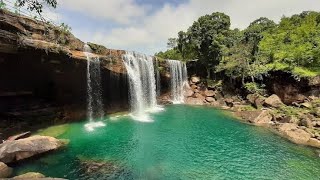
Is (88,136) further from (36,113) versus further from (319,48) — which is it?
(319,48)

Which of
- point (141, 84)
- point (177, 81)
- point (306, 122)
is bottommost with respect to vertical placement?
point (306, 122)

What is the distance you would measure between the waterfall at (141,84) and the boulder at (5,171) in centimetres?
1541

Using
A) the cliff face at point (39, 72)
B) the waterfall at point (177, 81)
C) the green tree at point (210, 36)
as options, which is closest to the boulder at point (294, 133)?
the green tree at point (210, 36)

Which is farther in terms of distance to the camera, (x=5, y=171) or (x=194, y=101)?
(x=194, y=101)

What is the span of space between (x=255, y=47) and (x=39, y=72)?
28118mm

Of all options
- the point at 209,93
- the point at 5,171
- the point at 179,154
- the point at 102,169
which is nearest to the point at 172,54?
the point at 209,93

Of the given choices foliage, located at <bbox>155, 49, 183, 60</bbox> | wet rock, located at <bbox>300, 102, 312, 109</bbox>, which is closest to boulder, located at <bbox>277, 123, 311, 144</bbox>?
wet rock, located at <bbox>300, 102, 312, 109</bbox>

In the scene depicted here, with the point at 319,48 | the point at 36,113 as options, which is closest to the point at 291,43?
the point at 319,48

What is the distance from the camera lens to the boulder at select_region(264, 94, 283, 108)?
1142 inches

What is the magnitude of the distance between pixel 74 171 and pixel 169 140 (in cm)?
803

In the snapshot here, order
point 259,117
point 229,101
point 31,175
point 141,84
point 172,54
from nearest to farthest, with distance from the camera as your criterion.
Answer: point 31,175 → point 259,117 → point 141,84 → point 229,101 → point 172,54

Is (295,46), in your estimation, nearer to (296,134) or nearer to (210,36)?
(210,36)

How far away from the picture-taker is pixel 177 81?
3997cm

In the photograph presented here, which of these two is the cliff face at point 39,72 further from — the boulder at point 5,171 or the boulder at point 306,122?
the boulder at point 306,122
